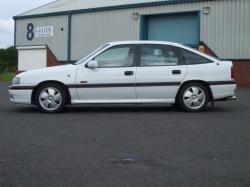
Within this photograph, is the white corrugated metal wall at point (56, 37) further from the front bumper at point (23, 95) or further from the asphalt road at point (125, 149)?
the asphalt road at point (125, 149)

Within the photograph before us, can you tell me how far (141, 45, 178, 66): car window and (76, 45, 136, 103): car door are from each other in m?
0.30

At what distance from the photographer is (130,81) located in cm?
1125

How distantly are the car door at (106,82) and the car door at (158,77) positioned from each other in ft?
0.53

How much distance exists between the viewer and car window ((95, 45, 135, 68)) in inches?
448

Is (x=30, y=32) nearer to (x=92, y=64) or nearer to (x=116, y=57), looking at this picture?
(x=116, y=57)

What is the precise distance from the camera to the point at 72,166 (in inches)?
235

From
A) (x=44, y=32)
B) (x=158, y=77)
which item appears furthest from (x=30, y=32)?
(x=158, y=77)

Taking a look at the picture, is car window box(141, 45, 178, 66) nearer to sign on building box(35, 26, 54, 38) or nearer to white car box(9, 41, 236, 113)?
white car box(9, 41, 236, 113)

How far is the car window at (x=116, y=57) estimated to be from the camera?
11.4 m

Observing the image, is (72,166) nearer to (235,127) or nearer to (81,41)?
(235,127)

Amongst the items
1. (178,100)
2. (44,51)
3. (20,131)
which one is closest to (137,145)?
(20,131)

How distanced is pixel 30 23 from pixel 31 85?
26.0 metres

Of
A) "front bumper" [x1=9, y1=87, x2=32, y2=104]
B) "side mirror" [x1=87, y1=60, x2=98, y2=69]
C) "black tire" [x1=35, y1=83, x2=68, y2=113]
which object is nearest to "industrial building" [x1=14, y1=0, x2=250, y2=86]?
"side mirror" [x1=87, y1=60, x2=98, y2=69]

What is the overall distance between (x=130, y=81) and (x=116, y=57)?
1.94 feet
